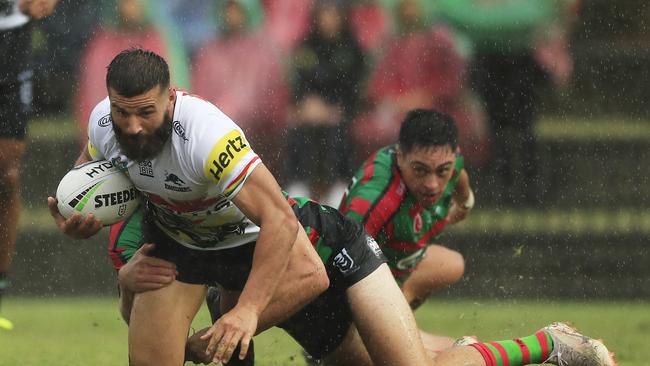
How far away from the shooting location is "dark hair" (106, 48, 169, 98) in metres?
5.42

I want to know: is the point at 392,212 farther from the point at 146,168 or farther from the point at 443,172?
the point at 146,168

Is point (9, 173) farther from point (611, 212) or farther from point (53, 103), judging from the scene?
point (611, 212)

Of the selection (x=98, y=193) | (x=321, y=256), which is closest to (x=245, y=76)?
(x=321, y=256)

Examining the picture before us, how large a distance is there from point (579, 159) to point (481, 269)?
1409 millimetres

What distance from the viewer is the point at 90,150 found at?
5926 mm

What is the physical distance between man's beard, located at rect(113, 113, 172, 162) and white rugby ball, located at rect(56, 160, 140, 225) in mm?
197

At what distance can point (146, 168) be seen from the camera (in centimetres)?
566

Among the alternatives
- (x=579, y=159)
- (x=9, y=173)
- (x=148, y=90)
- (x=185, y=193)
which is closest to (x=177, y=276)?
(x=185, y=193)

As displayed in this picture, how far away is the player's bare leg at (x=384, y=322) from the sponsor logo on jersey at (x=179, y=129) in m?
1.14

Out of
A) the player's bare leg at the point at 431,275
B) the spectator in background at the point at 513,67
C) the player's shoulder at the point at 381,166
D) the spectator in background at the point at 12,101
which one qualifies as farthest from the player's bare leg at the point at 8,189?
the spectator in background at the point at 513,67

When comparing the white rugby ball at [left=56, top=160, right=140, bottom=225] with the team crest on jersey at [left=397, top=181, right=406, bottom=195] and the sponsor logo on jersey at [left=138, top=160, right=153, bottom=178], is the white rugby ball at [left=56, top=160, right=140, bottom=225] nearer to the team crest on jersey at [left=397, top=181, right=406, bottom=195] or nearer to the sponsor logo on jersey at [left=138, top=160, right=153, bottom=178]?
the sponsor logo on jersey at [left=138, top=160, right=153, bottom=178]

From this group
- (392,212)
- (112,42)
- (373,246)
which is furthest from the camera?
(112,42)

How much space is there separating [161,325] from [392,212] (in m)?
1.57

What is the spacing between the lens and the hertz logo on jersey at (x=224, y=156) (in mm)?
5422
